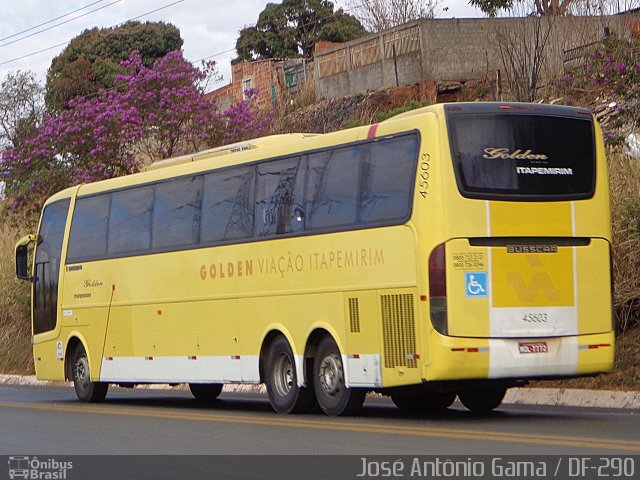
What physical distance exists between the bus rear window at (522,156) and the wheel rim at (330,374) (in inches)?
114

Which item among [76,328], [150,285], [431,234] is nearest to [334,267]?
[431,234]

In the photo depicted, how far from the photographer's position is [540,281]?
1488 centimetres

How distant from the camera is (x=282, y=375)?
17297mm

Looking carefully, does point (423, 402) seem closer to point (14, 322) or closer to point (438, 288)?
point (438, 288)

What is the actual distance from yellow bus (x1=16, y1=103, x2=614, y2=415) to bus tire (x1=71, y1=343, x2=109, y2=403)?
100 inches

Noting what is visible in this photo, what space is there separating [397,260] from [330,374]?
6.77 ft

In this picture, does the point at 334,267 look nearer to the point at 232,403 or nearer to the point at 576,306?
the point at 576,306

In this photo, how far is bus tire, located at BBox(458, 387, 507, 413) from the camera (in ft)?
54.6

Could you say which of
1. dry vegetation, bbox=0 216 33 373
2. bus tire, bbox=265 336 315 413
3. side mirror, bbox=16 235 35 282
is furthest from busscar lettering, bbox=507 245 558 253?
dry vegetation, bbox=0 216 33 373

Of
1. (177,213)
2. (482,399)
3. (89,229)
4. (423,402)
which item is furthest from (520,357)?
(89,229)

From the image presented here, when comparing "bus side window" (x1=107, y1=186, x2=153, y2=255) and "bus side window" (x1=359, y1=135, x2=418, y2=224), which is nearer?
"bus side window" (x1=359, y1=135, x2=418, y2=224)

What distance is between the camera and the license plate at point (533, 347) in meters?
14.7

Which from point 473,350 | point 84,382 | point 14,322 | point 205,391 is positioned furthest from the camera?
point 14,322

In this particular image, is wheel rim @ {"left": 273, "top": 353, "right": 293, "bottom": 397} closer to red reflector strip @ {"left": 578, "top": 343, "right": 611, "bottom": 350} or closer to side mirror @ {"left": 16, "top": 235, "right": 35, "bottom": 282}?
red reflector strip @ {"left": 578, "top": 343, "right": 611, "bottom": 350}
